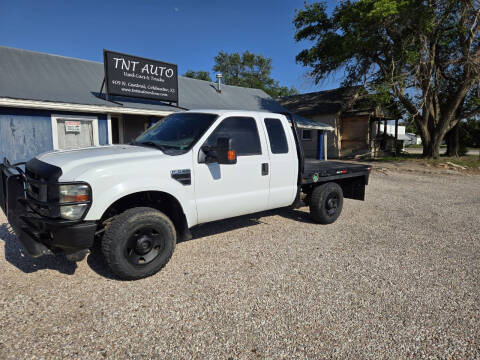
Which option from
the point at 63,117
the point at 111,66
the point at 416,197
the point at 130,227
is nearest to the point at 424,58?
the point at 416,197

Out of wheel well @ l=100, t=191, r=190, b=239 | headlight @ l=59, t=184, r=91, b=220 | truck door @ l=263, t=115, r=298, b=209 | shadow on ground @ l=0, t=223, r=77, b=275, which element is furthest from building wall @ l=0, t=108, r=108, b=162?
truck door @ l=263, t=115, r=298, b=209

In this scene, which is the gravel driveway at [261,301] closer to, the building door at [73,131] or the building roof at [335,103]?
the building door at [73,131]

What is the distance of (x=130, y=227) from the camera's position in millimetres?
3293

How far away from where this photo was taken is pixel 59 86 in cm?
1141

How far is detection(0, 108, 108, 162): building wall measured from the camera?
9.54 m

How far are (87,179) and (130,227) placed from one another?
0.66 metres

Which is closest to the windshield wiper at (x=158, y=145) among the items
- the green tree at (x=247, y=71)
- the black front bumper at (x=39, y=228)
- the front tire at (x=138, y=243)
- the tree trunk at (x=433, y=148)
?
the front tire at (x=138, y=243)

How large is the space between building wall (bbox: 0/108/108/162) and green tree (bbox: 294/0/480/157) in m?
15.0

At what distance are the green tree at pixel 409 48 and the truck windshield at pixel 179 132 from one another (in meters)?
14.3

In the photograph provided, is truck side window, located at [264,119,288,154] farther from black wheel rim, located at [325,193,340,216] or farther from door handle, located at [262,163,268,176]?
black wheel rim, located at [325,193,340,216]

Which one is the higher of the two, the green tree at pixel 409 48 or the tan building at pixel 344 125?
the green tree at pixel 409 48

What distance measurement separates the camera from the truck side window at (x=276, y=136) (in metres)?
4.70

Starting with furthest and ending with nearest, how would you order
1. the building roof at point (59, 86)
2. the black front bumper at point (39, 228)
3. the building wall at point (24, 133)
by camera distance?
the building roof at point (59, 86)
the building wall at point (24, 133)
the black front bumper at point (39, 228)

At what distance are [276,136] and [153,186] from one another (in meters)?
2.17
